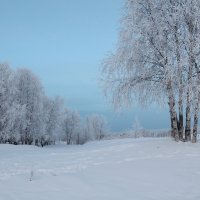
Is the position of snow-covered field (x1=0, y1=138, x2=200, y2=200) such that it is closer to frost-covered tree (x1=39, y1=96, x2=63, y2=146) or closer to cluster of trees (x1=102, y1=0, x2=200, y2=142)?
cluster of trees (x1=102, y1=0, x2=200, y2=142)

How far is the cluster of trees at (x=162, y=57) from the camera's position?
59.7ft

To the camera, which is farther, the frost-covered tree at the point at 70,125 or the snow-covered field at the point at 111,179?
the frost-covered tree at the point at 70,125

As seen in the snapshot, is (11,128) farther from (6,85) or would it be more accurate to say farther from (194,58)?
(194,58)

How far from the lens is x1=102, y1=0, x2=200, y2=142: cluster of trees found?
59.7 ft

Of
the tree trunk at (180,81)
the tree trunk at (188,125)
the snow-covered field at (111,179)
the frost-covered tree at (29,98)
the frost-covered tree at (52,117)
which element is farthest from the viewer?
the frost-covered tree at (52,117)

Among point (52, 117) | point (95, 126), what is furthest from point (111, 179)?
point (95, 126)

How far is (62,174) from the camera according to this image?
11.7 metres

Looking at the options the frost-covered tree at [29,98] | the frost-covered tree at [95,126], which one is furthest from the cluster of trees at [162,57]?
the frost-covered tree at [95,126]

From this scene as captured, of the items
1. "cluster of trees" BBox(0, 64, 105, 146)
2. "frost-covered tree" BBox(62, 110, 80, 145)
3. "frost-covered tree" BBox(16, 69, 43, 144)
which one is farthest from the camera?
"frost-covered tree" BBox(62, 110, 80, 145)

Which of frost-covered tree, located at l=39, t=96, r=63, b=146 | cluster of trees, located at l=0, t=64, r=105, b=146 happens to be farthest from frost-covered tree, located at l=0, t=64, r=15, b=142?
frost-covered tree, located at l=39, t=96, r=63, b=146

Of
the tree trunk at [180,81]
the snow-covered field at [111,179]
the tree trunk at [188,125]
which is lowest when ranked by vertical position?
the snow-covered field at [111,179]

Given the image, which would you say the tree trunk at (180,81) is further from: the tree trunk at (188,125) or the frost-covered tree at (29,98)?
the frost-covered tree at (29,98)

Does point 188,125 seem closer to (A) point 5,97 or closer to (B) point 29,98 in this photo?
(A) point 5,97

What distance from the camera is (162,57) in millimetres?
19141
